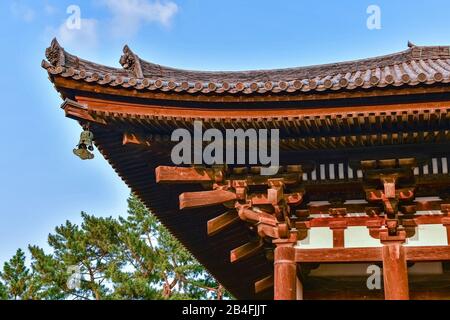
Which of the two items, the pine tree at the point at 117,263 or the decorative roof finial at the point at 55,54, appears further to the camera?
the pine tree at the point at 117,263

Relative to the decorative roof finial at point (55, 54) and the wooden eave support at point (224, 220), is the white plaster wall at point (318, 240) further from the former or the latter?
the decorative roof finial at point (55, 54)

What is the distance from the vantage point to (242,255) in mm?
9812

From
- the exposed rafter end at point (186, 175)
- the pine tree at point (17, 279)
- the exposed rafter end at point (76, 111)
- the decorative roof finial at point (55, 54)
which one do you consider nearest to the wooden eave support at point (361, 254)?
the exposed rafter end at point (186, 175)

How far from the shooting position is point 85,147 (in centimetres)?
826

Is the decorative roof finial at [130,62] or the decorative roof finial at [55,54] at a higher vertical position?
the decorative roof finial at [130,62]

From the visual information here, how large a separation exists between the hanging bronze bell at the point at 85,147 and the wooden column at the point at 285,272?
272 cm

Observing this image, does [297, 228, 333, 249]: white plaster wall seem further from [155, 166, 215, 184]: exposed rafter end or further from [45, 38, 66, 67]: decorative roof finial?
[45, 38, 66, 67]: decorative roof finial

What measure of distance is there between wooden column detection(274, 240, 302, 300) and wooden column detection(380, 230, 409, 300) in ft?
3.79

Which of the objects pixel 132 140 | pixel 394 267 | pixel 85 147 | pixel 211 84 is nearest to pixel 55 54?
pixel 85 147

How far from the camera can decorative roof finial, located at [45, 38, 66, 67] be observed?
7.86 meters

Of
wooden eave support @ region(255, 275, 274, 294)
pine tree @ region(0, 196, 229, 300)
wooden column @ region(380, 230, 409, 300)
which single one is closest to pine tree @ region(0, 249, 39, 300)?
pine tree @ region(0, 196, 229, 300)

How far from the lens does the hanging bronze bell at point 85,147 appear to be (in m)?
8.22

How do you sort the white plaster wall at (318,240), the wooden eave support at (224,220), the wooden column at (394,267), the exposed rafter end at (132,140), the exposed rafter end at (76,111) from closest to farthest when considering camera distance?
the exposed rafter end at (76,111) → the wooden column at (394,267) → the exposed rafter end at (132,140) → the white plaster wall at (318,240) → the wooden eave support at (224,220)

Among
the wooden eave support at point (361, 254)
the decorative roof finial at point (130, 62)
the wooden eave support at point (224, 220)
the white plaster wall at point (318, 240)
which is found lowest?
the wooden eave support at point (361, 254)
